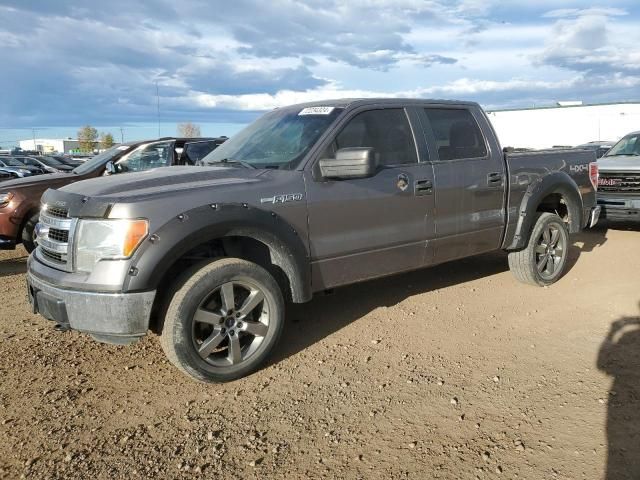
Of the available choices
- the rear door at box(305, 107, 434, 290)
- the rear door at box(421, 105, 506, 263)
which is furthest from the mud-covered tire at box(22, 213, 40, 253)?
the rear door at box(421, 105, 506, 263)

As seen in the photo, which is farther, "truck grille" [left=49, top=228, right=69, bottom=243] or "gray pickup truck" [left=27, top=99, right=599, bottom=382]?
"truck grille" [left=49, top=228, right=69, bottom=243]

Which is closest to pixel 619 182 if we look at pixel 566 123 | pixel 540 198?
pixel 540 198

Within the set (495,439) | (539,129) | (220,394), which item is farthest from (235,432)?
(539,129)

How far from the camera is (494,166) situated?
16.9 ft

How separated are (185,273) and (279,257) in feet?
2.19

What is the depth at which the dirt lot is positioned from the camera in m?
2.73

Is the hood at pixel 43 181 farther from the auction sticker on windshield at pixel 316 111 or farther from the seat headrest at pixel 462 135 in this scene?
the seat headrest at pixel 462 135

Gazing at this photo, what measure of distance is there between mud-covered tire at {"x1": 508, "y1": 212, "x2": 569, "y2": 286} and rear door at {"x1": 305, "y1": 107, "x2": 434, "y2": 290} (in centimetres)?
162

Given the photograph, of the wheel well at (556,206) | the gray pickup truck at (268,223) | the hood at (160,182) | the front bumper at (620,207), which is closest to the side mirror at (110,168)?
the gray pickup truck at (268,223)

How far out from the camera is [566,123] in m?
47.9

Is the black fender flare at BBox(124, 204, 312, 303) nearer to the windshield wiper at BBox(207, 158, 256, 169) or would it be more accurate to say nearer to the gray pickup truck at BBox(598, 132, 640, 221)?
the windshield wiper at BBox(207, 158, 256, 169)

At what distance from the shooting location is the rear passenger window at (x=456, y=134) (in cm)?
488

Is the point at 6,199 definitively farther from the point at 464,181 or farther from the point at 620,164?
the point at 620,164

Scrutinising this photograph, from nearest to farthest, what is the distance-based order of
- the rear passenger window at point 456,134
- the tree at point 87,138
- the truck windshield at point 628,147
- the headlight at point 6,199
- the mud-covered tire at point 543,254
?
the rear passenger window at point 456,134
the mud-covered tire at point 543,254
the headlight at point 6,199
the truck windshield at point 628,147
the tree at point 87,138
